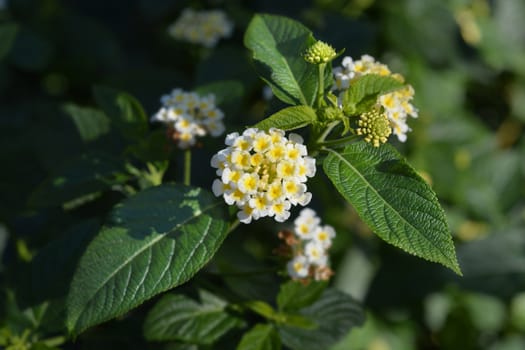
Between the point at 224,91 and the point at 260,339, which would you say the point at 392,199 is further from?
the point at 224,91

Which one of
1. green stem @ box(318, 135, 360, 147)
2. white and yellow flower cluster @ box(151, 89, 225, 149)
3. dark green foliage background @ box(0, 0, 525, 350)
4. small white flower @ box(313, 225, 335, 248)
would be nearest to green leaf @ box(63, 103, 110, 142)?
dark green foliage background @ box(0, 0, 525, 350)

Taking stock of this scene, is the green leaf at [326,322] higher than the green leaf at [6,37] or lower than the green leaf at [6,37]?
lower

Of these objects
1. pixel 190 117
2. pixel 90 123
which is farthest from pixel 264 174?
pixel 90 123

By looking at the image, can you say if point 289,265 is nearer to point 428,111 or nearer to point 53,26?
point 428,111

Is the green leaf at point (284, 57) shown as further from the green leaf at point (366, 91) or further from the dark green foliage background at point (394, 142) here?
the dark green foliage background at point (394, 142)

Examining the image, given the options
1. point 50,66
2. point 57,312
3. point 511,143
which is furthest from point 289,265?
point 511,143

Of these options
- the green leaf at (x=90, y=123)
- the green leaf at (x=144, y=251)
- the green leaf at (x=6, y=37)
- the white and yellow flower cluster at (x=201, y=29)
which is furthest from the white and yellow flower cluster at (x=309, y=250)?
the green leaf at (x=6, y=37)
